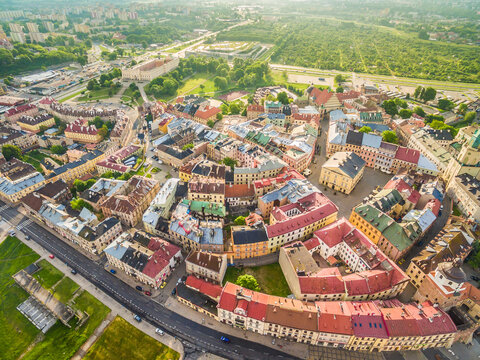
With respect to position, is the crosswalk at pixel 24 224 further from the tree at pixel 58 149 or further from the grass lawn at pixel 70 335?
the tree at pixel 58 149

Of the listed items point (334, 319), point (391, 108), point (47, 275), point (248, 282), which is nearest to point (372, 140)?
point (391, 108)

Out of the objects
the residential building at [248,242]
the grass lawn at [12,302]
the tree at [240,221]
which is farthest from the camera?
the tree at [240,221]

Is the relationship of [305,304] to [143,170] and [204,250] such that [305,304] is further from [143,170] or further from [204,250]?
[143,170]

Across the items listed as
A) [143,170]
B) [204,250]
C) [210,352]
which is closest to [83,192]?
[143,170]

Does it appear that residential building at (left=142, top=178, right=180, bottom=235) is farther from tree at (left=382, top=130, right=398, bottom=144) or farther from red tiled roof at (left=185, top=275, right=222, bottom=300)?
tree at (left=382, top=130, right=398, bottom=144)

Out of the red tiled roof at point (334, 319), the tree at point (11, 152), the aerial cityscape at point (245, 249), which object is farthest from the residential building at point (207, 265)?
the tree at point (11, 152)
